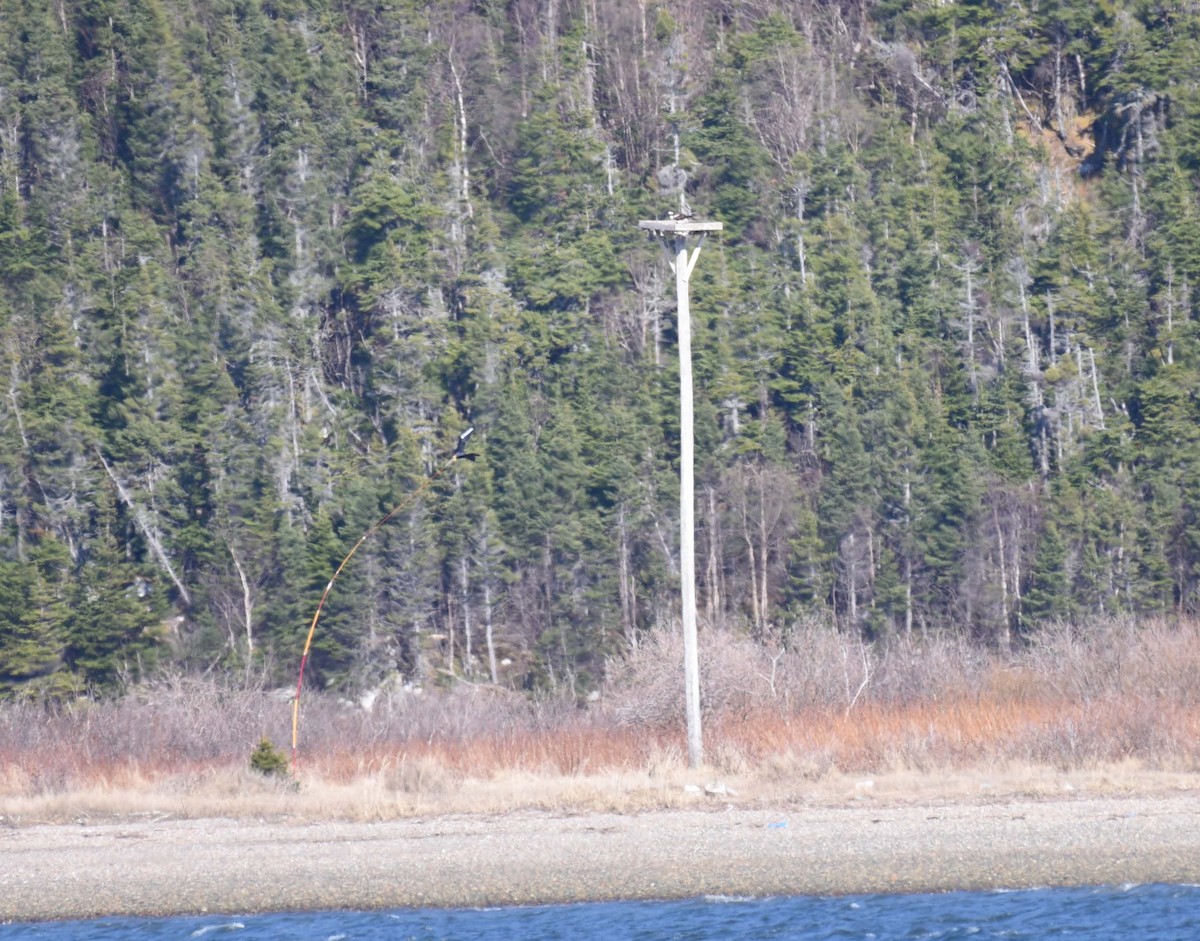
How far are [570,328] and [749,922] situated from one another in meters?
31.5

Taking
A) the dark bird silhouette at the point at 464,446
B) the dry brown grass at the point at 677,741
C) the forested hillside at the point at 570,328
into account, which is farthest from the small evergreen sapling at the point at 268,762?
the forested hillside at the point at 570,328

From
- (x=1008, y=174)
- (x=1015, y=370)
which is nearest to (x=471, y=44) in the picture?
(x=1008, y=174)

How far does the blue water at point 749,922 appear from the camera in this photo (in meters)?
12.1

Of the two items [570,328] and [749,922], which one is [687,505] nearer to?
[749,922]

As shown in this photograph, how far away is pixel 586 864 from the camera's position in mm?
13711

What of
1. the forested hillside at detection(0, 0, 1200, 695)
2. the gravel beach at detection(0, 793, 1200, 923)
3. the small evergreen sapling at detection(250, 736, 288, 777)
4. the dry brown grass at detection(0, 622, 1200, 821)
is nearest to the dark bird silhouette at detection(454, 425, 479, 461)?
the forested hillside at detection(0, 0, 1200, 695)

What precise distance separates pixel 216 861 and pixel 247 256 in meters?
31.8

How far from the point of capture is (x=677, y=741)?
1873 centimetres

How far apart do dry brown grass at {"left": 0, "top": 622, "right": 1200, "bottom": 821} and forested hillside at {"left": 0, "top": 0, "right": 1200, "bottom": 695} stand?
10204 millimetres

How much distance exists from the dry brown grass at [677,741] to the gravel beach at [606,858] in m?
0.81

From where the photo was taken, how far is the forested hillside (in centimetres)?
3769

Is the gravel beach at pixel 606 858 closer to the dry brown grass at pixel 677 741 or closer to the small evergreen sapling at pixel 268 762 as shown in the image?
the dry brown grass at pixel 677 741

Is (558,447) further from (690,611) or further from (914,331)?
(690,611)

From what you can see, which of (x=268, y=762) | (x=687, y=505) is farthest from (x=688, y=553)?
(x=268, y=762)
